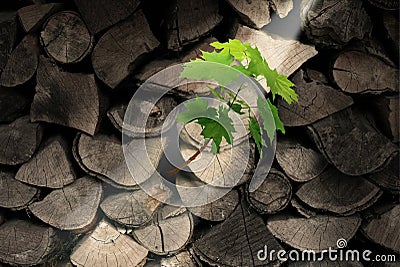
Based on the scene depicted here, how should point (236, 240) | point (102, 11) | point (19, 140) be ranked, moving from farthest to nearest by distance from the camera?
point (236, 240) → point (19, 140) → point (102, 11)

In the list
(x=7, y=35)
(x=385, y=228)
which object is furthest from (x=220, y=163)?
(x=7, y=35)

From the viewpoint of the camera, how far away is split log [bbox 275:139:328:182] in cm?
171

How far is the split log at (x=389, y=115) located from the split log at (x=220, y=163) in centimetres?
42

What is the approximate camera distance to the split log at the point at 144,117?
1.62 meters

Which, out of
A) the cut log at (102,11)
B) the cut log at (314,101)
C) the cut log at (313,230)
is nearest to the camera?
the cut log at (102,11)

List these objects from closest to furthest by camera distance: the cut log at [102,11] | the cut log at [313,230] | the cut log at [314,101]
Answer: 1. the cut log at [102,11]
2. the cut log at [314,101]
3. the cut log at [313,230]

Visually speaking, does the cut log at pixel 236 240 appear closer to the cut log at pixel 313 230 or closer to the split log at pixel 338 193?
the cut log at pixel 313 230

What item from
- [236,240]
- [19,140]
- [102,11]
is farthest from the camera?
[236,240]

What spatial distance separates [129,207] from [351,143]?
68 centimetres

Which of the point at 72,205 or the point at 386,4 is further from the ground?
the point at 386,4

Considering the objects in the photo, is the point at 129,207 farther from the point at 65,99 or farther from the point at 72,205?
the point at 65,99

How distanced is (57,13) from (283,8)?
2.06 ft

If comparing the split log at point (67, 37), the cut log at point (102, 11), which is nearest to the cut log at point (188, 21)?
the cut log at point (102, 11)

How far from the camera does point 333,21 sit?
1.59 meters
